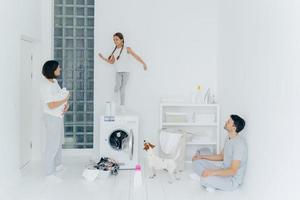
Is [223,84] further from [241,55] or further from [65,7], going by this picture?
[65,7]

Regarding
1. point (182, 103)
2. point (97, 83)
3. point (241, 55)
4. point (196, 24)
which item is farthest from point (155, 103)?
point (241, 55)

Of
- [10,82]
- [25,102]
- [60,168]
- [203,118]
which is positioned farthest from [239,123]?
[25,102]

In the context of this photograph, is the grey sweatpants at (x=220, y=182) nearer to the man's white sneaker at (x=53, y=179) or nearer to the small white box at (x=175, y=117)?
the small white box at (x=175, y=117)

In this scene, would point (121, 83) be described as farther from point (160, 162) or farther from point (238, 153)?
point (238, 153)

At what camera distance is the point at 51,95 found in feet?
15.3

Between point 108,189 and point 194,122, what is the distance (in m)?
1.86

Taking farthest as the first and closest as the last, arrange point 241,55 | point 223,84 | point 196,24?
point 196,24
point 223,84
point 241,55

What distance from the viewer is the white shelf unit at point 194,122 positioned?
5.65 meters

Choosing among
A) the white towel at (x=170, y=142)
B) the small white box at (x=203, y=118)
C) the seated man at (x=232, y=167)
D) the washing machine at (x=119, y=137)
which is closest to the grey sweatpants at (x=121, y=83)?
the washing machine at (x=119, y=137)

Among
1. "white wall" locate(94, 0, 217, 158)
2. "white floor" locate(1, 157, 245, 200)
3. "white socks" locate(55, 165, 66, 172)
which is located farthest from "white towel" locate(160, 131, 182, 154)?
"white socks" locate(55, 165, 66, 172)

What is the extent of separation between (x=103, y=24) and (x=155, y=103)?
1368 millimetres

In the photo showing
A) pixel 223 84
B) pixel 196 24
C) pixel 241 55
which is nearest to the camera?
pixel 241 55

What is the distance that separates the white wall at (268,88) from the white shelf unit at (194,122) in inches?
26.8

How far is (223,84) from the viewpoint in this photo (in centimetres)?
555
